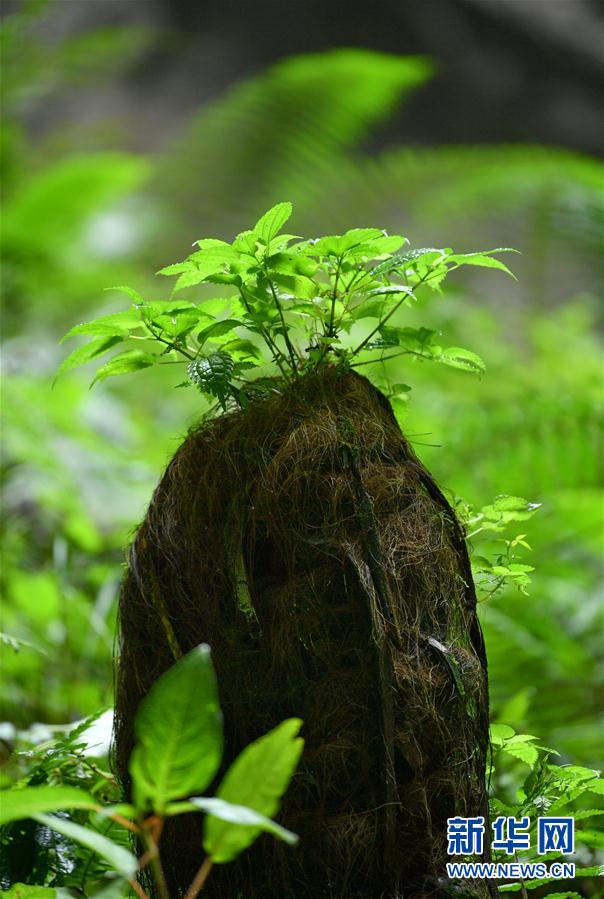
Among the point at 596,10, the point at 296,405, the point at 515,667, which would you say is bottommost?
the point at 296,405

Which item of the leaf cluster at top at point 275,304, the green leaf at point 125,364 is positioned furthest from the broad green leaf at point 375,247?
the green leaf at point 125,364

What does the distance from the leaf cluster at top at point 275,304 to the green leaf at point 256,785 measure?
13.1 inches

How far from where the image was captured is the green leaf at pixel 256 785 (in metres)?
0.59

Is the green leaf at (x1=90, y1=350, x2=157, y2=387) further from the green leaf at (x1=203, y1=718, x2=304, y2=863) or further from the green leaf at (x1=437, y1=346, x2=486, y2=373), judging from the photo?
the green leaf at (x1=203, y1=718, x2=304, y2=863)

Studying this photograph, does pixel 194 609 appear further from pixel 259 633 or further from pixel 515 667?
pixel 515 667

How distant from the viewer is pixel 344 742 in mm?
769

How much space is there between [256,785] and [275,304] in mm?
465

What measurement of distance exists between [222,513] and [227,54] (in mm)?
7247

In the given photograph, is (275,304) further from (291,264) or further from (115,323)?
(115,323)

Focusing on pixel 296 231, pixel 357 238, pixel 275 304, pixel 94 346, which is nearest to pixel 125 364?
pixel 94 346

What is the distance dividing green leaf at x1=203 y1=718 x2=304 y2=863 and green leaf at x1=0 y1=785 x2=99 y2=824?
9 cm

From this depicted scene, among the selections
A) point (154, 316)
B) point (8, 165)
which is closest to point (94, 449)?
point (154, 316)

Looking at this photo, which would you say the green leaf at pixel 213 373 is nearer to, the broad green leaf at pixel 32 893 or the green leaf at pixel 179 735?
the green leaf at pixel 179 735

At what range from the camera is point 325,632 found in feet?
2.58
